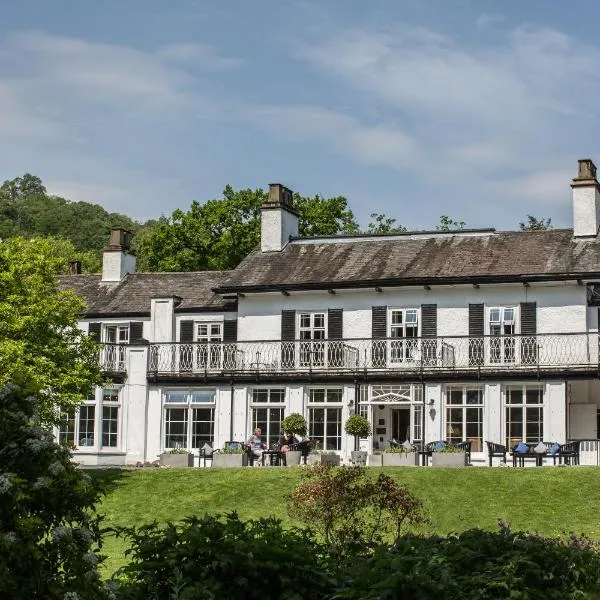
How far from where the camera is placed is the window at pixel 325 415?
4044 centimetres

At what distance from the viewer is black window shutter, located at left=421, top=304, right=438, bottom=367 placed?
39844mm

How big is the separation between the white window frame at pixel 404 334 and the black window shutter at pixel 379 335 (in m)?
0.18

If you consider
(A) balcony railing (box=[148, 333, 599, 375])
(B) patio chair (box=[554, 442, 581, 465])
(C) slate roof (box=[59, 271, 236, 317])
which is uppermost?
(C) slate roof (box=[59, 271, 236, 317])

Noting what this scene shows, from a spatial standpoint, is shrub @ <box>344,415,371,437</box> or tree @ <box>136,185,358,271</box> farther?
tree @ <box>136,185,358,271</box>

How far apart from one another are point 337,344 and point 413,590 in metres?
29.9

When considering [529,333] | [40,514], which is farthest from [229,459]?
[40,514]

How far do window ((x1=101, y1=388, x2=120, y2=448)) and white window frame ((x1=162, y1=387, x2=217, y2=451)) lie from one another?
1757mm

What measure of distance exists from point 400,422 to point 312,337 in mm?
4164

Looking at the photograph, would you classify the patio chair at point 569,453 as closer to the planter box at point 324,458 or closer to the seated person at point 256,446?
the planter box at point 324,458

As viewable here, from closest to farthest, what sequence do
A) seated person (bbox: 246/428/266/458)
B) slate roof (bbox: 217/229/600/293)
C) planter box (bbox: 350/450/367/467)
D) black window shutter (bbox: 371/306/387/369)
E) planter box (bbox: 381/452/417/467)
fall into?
planter box (bbox: 381/452/417/467)
planter box (bbox: 350/450/367/467)
seated person (bbox: 246/428/266/458)
slate roof (bbox: 217/229/600/293)
black window shutter (bbox: 371/306/387/369)

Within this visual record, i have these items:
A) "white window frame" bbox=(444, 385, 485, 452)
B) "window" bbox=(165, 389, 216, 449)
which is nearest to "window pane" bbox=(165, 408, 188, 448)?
"window" bbox=(165, 389, 216, 449)

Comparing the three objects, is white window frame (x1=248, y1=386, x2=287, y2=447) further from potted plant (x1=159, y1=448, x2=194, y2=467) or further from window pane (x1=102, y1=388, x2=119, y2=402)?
window pane (x1=102, y1=388, x2=119, y2=402)

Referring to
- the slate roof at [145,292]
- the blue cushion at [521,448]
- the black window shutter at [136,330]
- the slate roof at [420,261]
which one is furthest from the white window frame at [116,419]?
the blue cushion at [521,448]

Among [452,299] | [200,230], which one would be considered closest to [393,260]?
[452,299]
